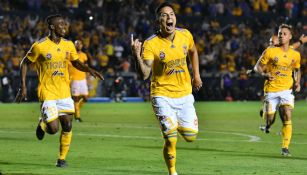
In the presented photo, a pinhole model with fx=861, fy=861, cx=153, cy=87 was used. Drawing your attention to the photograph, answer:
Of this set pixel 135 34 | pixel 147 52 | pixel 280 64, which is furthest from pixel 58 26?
pixel 135 34

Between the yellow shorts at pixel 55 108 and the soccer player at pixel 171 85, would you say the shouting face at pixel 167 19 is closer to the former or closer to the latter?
the soccer player at pixel 171 85

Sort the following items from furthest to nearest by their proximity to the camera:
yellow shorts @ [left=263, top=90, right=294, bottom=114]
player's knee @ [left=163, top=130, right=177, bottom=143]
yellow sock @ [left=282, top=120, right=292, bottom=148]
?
yellow shorts @ [left=263, top=90, right=294, bottom=114] → yellow sock @ [left=282, top=120, right=292, bottom=148] → player's knee @ [left=163, top=130, right=177, bottom=143]

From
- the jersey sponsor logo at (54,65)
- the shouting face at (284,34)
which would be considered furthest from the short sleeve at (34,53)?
the shouting face at (284,34)

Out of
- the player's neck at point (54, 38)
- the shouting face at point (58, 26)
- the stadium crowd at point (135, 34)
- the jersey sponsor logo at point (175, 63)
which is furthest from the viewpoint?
the stadium crowd at point (135, 34)

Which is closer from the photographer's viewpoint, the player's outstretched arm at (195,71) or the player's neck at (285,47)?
the player's outstretched arm at (195,71)

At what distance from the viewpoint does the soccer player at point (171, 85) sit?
11.8 metres

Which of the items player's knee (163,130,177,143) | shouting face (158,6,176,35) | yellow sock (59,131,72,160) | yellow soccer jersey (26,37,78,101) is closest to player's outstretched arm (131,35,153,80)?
shouting face (158,6,176,35)

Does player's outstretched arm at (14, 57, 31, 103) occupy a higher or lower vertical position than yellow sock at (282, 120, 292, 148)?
higher

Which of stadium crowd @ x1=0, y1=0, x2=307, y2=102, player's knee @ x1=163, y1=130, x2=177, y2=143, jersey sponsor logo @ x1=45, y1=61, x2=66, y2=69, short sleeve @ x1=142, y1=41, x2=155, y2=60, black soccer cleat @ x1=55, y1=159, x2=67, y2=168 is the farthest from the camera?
stadium crowd @ x1=0, y1=0, x2=307, y2=102

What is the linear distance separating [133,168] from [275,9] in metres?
39.3

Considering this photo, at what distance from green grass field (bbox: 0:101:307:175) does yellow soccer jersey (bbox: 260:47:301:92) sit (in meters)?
1.37

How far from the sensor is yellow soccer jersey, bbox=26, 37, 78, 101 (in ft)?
47.4

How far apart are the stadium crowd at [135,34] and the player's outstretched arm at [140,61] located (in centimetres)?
2836

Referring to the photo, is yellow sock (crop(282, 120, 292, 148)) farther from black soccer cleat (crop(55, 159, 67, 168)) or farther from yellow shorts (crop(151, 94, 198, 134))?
yellow shorts (crop(151, 94, 198, 134))
